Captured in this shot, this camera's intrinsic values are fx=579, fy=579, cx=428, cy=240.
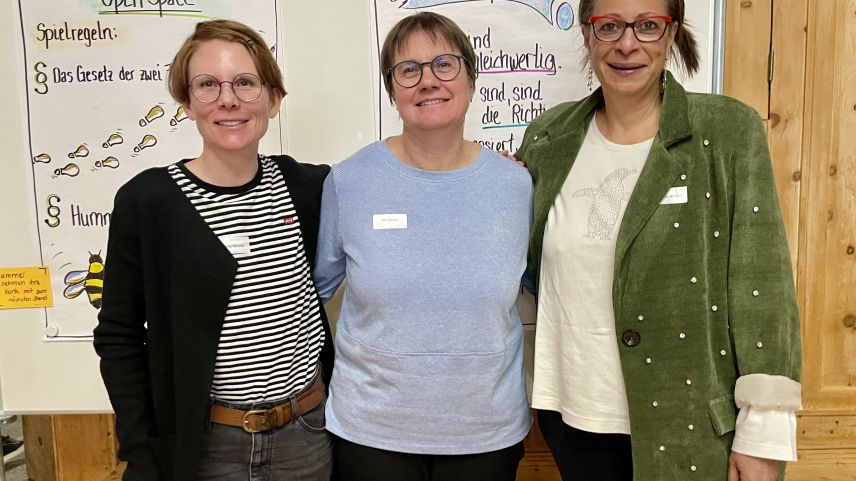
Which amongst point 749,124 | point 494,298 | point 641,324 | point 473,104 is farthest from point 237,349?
point 749,124

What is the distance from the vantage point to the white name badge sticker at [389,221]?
1233mm

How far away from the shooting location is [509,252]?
1.25 m

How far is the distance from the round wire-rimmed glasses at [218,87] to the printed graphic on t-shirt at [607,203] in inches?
29.2

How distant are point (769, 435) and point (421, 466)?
67 cm

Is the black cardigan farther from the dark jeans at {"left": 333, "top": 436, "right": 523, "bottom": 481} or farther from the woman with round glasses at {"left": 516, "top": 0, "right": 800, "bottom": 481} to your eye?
the woman with round glasses at {"left": 516, "top": 0, "right": 800, "bottom": 481}

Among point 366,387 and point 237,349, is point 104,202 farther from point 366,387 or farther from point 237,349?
point 366,387

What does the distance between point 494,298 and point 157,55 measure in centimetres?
124

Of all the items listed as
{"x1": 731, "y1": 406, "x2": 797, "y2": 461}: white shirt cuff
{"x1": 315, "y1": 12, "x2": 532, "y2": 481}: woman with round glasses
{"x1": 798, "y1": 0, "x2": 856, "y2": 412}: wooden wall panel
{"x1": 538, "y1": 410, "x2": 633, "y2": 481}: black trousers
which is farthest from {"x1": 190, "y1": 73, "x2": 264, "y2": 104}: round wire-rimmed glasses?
{"x1": 798, "y1": 0, "x2": 856, "y2": 412}: wooden wall panel

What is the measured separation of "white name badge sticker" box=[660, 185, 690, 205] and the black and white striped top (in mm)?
775

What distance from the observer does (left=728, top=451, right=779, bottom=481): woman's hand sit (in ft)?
3.47

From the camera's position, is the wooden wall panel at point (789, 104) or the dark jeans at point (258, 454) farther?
the wooden wall panel at point (789, 104)

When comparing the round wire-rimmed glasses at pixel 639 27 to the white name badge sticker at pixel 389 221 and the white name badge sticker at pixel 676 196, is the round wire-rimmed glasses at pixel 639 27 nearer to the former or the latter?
the white name badge sticker at pixel 676 196

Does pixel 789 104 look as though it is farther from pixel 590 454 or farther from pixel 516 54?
pixel 590 454

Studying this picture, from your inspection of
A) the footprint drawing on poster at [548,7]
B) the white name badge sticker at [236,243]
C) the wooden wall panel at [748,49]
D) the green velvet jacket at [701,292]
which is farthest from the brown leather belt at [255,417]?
the wooden wall panel at [748,49]
